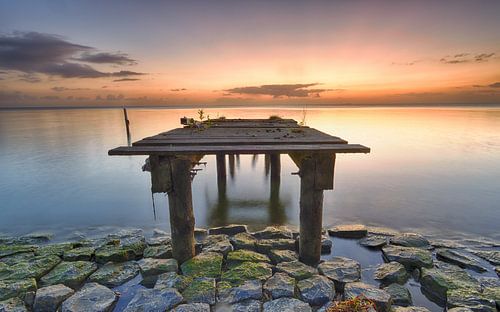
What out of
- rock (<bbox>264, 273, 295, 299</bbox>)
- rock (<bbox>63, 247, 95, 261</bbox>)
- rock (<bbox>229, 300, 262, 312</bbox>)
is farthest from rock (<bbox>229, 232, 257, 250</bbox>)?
rock (<bbox>63, 247, 95, 261</bbox>)

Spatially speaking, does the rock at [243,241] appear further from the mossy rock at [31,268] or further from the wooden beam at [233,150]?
the mossy rock at [31,268]

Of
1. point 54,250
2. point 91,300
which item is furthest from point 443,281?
point 54,250

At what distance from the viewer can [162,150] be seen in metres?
5.15

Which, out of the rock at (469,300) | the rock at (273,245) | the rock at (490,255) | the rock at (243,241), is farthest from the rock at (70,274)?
the rock at (490,255)

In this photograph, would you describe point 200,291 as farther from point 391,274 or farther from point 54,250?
point 54,250

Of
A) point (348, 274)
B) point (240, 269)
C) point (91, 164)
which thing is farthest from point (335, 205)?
point (91, 164)

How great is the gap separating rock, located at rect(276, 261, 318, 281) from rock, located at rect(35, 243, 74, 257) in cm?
549

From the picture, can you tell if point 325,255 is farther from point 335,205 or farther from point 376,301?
point 335,205

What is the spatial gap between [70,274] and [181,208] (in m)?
2.69

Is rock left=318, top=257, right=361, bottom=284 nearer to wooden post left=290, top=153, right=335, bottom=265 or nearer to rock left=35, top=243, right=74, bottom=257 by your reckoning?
wooden post left=290, top=153, right=335, bottom=265

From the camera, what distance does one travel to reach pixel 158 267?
574 centimetres

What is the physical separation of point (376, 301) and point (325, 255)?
233 centimetres

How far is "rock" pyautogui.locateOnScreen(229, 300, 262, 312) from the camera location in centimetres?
448

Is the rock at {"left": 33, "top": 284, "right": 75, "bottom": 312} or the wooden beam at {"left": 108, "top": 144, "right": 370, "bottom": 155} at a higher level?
the wooden beam at {"left": 108, "top": 144, "right": 370, "bottom": 155}
